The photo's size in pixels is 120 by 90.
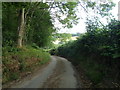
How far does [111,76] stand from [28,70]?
17.8 ft

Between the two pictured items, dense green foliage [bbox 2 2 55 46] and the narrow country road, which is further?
dense green foliage [bbox 2 2 55 46]

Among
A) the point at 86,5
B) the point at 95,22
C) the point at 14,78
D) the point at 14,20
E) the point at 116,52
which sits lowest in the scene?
the point at 14,78

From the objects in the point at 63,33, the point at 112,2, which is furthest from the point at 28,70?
the point at 63,33

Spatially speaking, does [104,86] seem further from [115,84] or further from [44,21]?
[44,21]

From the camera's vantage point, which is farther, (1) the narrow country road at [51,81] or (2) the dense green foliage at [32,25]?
(2) the dense green foliage at [32,25]

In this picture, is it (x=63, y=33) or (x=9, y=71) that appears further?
(x=63, y=33)

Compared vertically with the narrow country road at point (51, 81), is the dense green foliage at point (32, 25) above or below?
above

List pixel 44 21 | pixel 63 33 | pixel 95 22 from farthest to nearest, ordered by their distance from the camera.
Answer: pixel 63 33
pixel 44 21
pixel 95 22

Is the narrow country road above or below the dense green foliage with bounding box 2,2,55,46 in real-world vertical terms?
below

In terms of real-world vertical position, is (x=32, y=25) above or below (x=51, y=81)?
above

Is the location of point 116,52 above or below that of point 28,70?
above

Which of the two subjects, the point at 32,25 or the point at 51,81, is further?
the point at 32,25

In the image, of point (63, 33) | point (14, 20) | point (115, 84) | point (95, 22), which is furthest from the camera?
point (63, 33)

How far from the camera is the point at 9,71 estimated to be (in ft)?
21.6
